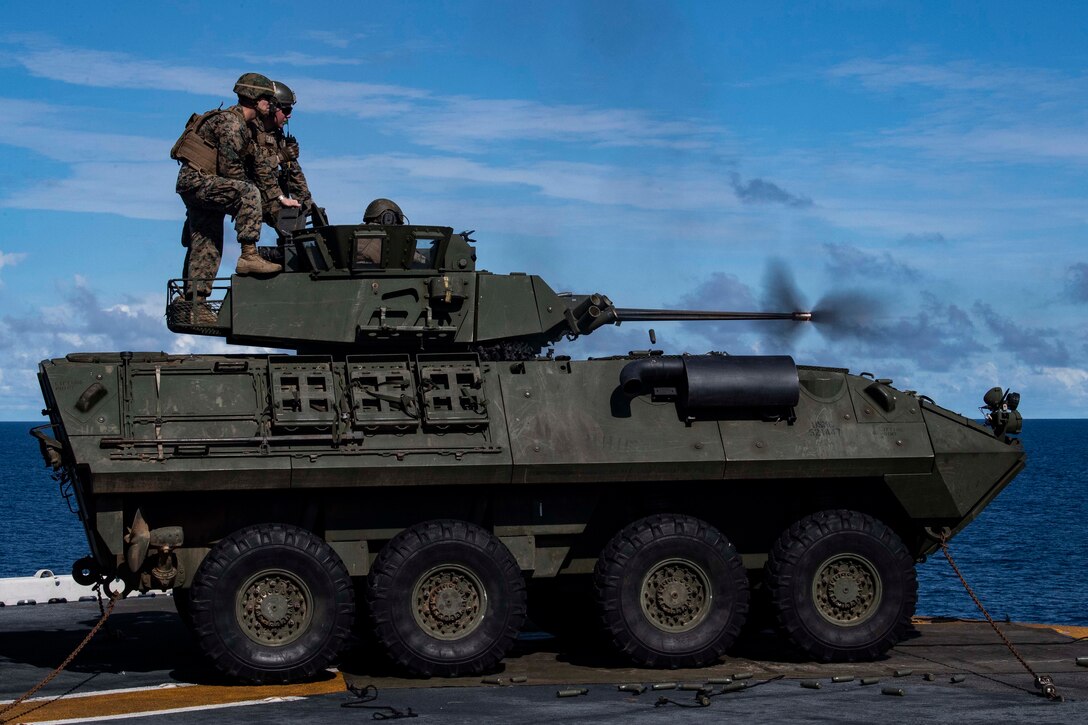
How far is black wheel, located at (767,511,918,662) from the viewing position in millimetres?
16766

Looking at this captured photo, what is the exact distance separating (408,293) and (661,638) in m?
4.64

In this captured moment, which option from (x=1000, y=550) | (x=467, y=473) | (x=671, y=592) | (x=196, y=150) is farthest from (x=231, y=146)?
(x=1000, y=550)

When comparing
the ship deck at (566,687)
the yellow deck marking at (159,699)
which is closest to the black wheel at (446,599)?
the ship deck at (566,687)

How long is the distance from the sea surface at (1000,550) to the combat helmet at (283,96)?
35.1 ft

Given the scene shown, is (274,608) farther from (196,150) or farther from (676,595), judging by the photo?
(196,150)

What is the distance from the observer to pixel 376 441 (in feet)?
52.4

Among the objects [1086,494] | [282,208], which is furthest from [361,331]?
[1086,494]

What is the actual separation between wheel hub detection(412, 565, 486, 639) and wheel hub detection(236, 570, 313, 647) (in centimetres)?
116

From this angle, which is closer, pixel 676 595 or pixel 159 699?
pixel 159 699

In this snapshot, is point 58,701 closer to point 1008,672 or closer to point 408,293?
point 408,293

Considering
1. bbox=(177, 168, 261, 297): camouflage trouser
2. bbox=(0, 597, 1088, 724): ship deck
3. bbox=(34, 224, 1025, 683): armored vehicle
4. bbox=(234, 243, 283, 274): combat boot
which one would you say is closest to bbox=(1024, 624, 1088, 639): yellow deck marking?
bbox=(0, 597, 1088, 724): ship deck

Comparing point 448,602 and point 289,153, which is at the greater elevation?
point 289,153

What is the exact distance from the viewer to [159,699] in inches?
590

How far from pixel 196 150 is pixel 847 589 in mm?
8752
